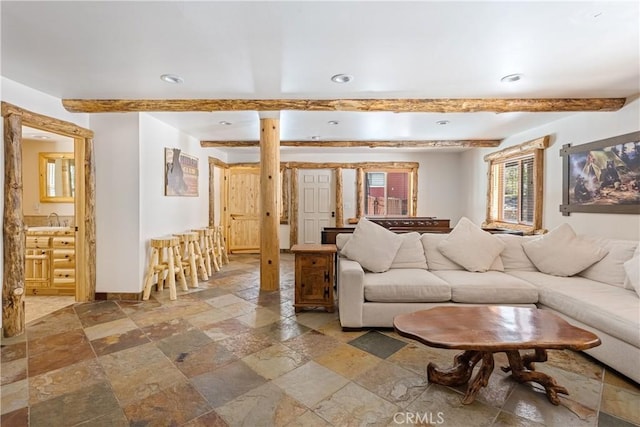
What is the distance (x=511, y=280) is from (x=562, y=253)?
2.53 feet

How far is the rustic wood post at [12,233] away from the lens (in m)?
2.67

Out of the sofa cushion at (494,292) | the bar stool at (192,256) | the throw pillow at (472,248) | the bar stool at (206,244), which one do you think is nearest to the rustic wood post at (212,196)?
the bar stool at (206,244)

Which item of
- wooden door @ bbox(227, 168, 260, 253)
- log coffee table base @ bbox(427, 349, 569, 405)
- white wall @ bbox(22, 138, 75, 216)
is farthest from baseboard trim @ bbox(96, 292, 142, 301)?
log coffee table base @ bbox(427, 349, 569, 405)

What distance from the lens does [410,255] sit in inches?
131

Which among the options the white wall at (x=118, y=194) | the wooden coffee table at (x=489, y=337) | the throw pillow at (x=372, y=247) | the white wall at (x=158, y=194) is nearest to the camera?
the wooden coffee table at (x=489, y=337)

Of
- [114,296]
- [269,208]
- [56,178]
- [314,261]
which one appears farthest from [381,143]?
[56,178]

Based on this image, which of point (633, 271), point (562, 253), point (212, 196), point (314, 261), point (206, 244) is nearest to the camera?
point (633, 271)

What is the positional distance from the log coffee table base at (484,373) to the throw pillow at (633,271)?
1219 mm

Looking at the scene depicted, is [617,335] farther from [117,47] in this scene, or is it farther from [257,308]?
[117,47]

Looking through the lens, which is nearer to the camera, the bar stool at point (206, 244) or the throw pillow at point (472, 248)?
the throw pillow at point (472, 248)

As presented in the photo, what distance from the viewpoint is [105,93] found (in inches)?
123

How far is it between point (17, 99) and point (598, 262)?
5844 millimetres

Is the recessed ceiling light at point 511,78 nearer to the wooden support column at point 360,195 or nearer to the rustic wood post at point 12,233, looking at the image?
the wooden support column at point 360,195

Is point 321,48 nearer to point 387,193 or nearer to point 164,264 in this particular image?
point 164,264
